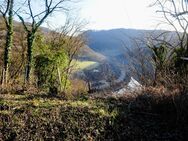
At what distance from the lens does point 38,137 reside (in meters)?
9.78

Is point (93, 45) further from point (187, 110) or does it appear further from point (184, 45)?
point (187, 110)

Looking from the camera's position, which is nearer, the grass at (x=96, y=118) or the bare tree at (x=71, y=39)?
the grass at (x=96, y=118)

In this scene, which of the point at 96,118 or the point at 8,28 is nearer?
the point at 96,118

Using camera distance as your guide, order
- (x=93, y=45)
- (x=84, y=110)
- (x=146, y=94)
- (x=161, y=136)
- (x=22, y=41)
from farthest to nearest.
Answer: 1. (x=93, y=45)
2. (x=22, y=41)
3. (x=146, y=94)
4. (x=84, y=110)
5. (x=161, y=136)

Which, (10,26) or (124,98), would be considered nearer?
(124,98)

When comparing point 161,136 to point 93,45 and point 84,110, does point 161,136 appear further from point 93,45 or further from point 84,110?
point 93,45

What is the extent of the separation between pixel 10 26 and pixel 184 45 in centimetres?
1463

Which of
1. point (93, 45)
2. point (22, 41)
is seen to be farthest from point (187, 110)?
point (93, 45)

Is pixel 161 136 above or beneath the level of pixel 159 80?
beneath

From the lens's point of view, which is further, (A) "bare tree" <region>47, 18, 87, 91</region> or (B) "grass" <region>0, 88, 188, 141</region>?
(A) "bare tree" <region>47, 18, 87, 91</region>

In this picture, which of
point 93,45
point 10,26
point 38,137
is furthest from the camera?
point 93,45

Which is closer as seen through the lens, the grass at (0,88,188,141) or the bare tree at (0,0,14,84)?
the grass at (0,88,188,141)

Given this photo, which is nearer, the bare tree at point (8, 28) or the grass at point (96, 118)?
the grass at point (96, 118)

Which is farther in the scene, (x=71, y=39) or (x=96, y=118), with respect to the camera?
(x=71, y=39)
